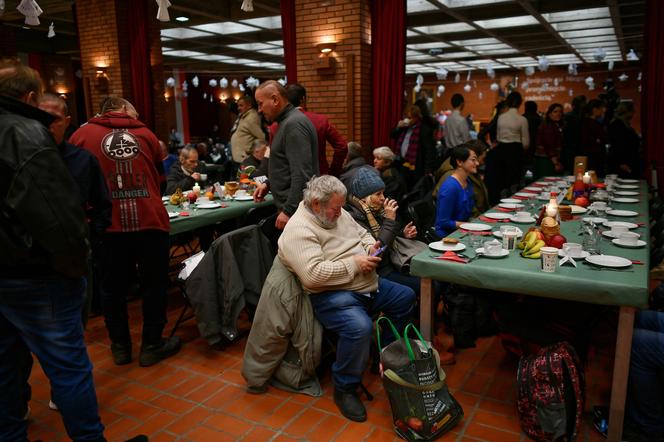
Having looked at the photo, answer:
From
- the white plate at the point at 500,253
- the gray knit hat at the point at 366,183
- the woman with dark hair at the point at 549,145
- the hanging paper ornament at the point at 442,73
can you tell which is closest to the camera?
the white plate at the point at 500,253

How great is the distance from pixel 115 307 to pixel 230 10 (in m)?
6.89

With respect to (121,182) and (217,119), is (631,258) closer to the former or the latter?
(121,182)

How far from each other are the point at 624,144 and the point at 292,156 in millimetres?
4592

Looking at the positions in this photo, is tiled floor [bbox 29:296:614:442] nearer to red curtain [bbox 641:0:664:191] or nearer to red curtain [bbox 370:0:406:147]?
red curtain [bbox 641:0:664:191]

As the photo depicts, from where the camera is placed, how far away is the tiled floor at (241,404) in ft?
7.73

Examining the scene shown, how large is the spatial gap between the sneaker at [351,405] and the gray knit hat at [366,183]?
119 cm

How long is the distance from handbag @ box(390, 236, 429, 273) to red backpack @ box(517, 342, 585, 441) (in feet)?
3.47

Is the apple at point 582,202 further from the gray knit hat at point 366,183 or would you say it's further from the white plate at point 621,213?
the gray knit hat at point 366,183

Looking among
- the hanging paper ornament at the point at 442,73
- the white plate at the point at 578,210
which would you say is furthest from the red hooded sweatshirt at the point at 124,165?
the hanging paper ornament at the point at 442,73

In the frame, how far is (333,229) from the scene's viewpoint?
262 cm

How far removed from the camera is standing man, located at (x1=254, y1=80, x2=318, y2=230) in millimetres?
3055

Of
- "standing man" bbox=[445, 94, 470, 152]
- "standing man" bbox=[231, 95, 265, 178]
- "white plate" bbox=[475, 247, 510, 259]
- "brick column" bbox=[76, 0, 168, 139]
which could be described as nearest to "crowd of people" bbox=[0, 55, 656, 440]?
"white plate" bbox=[475, 247, 510, 259]

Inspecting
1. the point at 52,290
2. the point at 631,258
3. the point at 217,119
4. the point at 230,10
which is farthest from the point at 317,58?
the point at 217,119

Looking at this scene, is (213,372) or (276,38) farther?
(276,38)
